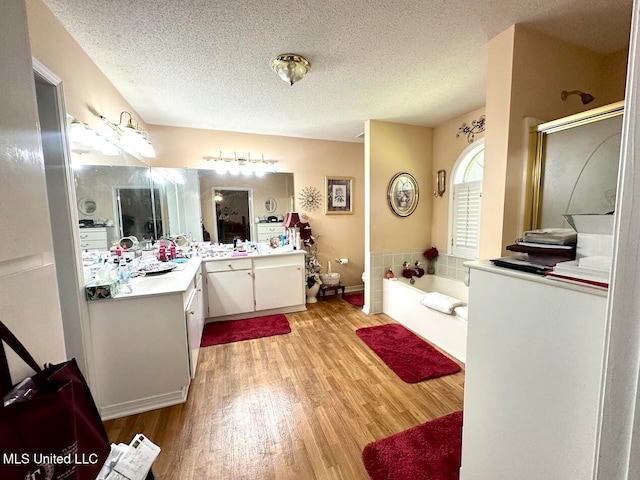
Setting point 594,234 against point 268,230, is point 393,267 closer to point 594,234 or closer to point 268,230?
point 268,230

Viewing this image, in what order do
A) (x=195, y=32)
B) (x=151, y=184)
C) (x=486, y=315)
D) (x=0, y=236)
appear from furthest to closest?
(x=151, y=184) → (x=195, y=32) → (x=486, y=315) → (x=0, y=236)

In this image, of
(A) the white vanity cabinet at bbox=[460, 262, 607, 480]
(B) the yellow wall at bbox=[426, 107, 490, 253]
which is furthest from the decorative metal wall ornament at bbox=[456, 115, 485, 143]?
(A) the white vanity cabinet at bbox=[460, 262, 607, 480]

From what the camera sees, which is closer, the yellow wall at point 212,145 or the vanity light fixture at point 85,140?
the yellow wall at point 212,145

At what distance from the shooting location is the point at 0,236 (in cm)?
53

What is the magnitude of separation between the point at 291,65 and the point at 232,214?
2230mm

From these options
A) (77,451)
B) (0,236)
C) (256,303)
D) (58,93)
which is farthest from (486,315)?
(256,303)

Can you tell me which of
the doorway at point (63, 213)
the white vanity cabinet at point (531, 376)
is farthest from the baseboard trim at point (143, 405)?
the white vanity cabinet at point (531, 376)

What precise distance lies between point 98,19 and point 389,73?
1.94 meters

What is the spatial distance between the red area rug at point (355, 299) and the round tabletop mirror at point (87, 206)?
312cm

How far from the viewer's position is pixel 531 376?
2.82 ft

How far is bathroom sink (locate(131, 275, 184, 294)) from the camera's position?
1803 mm

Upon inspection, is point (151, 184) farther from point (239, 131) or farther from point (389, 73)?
point (389, 73)

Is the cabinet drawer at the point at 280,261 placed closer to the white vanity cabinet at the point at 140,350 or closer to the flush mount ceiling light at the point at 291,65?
the white vanity cabinet at the point at 140,350

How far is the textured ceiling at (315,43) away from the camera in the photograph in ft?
4.56
